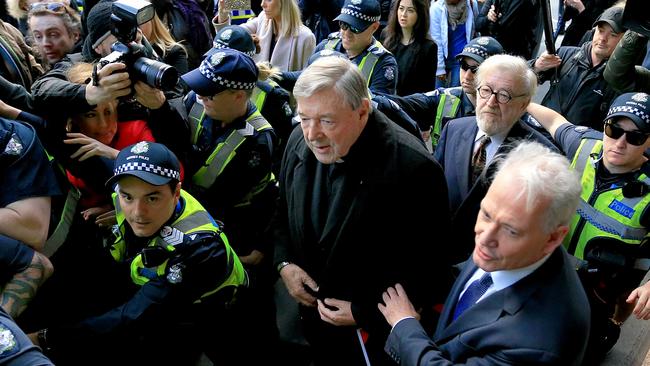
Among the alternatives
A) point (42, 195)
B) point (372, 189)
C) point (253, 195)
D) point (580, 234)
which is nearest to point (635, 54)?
point (580, 234)

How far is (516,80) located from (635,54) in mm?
Result: 1293

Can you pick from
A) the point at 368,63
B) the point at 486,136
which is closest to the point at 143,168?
the point at 486,136

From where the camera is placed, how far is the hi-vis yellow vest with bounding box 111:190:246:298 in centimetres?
253

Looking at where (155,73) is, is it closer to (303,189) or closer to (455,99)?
(303,189)

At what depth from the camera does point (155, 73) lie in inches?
99.3

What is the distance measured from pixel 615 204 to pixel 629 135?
355 mm

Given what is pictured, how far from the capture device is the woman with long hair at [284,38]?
16.3 ft

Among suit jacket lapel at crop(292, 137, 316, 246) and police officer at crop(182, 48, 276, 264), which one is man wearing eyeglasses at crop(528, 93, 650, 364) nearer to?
suit jacket lapel at crop(292, 137, 316, 246)

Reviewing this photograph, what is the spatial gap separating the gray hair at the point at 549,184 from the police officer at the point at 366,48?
249 centimetres

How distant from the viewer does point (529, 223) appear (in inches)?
69.9

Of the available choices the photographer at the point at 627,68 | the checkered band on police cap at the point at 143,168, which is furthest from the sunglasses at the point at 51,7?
the photographer at the point at 627,68

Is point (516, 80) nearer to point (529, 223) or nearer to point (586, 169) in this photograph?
point (586, 169)

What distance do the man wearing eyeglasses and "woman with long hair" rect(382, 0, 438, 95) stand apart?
230cm

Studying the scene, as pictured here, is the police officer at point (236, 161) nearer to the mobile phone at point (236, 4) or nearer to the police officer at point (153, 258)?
the police officer at point (153, 258)
